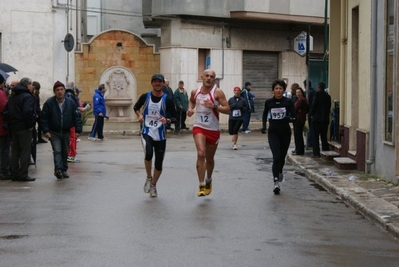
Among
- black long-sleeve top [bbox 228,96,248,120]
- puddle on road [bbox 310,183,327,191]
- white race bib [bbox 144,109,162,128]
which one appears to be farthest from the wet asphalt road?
black long-sleeve top [bbox 228,96,248,120]

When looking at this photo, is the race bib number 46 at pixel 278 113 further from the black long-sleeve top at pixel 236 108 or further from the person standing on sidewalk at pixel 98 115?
the person standing on sidewalk at pixel 98 115

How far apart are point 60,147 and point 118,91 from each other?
62.3 feet

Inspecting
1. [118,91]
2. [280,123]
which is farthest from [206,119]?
[118,91]

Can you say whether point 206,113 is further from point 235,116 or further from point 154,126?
point 235,116

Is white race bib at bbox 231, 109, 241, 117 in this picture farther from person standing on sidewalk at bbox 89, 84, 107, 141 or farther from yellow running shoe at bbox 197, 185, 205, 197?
yellow running shoe at bbox 197, 185, 205, 197

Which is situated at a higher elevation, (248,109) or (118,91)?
(118,91)

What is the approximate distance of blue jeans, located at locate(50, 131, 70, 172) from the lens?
1533 cm

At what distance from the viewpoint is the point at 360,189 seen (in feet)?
45.0

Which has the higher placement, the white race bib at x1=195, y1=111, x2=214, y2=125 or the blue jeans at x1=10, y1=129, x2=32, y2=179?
the white race bib at x1=195, y1=111, x2=214, y2=125

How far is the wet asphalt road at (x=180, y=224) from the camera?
831 centimetres

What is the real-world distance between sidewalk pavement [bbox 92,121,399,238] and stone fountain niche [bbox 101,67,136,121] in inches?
588

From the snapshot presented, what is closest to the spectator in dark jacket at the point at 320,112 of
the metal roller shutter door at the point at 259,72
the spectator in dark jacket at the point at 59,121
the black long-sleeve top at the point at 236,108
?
the black long-sleeve top at the point at 236,108

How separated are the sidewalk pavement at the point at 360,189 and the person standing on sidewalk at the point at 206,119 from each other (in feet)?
7.29

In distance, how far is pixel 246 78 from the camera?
36.2 m
